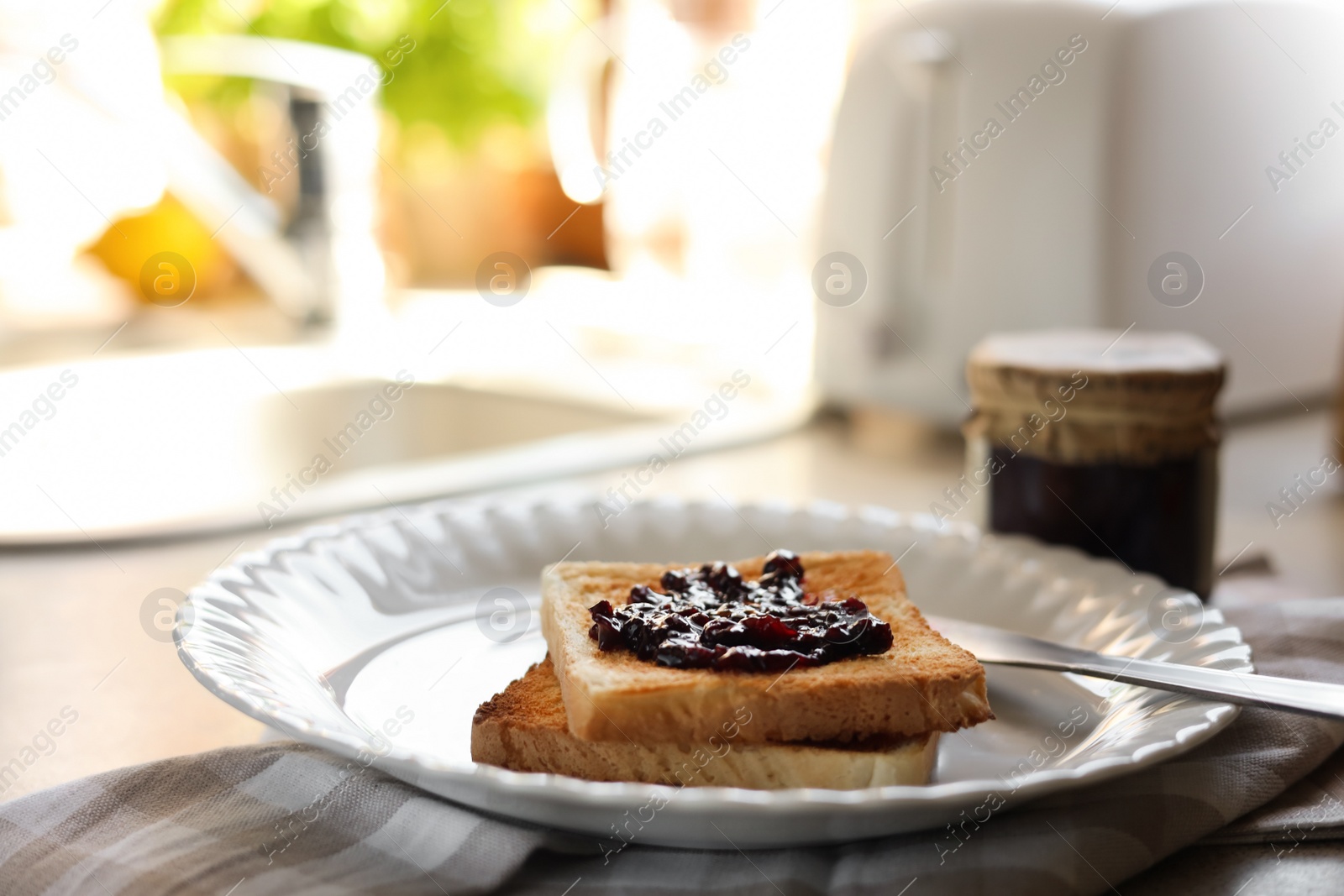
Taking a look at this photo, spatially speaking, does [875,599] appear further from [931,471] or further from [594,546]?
[931,471]

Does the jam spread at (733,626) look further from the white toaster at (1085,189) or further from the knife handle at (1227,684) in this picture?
the white toaster at (1085,189)

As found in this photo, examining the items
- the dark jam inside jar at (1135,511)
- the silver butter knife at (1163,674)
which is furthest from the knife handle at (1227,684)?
the dark jam inside jar at (1135,511)

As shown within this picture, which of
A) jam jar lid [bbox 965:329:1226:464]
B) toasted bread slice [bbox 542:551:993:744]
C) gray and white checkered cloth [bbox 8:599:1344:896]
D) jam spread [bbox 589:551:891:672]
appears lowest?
gray and white checkered cloth [bbox 8:599:1344:896]

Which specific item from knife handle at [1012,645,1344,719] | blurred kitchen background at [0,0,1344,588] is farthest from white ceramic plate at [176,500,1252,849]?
blurred kitchen background at [0,0,1344,588]

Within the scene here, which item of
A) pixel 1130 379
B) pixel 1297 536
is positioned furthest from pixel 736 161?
pixel 1130 379

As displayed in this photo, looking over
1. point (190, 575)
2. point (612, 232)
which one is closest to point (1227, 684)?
point (190, 575)

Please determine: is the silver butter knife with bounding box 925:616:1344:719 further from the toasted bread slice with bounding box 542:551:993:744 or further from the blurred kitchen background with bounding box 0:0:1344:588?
the blurred kitchen background with bounding box 0:0:1344:588
